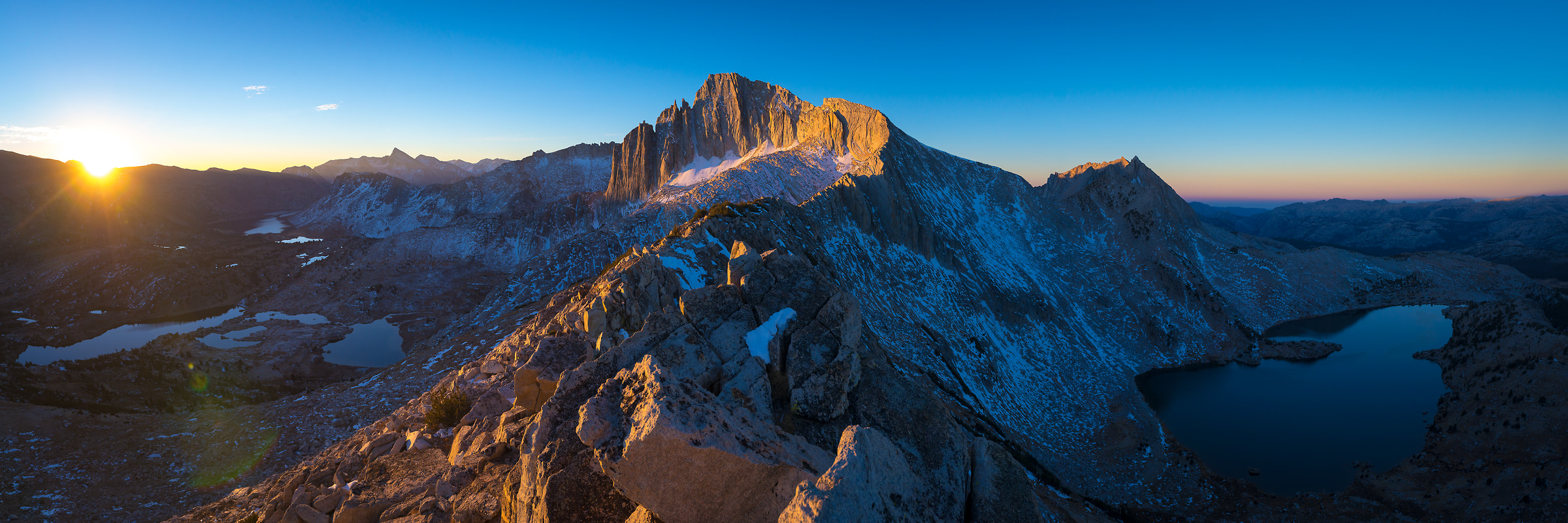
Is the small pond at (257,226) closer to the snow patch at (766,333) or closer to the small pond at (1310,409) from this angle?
the snow patch at (766,333)

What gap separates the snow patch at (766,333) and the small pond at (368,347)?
60.9 metres

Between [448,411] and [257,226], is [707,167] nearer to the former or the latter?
[448,411]

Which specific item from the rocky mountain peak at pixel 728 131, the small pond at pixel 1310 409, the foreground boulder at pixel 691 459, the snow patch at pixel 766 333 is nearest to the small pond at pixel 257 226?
the rocky mountain peak at pixel 728 131

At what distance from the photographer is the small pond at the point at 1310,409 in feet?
127

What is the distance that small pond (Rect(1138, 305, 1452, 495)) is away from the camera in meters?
38.8

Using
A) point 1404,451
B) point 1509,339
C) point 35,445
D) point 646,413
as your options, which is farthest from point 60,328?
point 1509,339

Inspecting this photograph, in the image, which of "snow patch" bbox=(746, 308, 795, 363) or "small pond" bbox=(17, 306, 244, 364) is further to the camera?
"small pond" bbox=(17, 306, 244, 364)

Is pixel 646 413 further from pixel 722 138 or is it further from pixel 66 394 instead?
pixel 722 138

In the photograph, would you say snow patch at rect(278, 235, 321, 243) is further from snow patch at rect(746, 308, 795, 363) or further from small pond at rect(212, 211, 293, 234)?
snow patch at rect(746, 308, 795, 363)

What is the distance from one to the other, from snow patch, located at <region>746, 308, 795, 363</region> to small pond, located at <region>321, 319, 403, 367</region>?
200 feet

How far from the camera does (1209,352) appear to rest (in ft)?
208

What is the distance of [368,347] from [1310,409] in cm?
10054

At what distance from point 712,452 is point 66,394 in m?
57.6

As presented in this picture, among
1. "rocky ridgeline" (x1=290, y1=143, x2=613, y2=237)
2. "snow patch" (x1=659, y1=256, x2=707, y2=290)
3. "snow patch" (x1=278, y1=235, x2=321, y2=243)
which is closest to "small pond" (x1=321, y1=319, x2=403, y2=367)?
"snow patch" (x1=659, y1=256, x2=707, y2=290)
